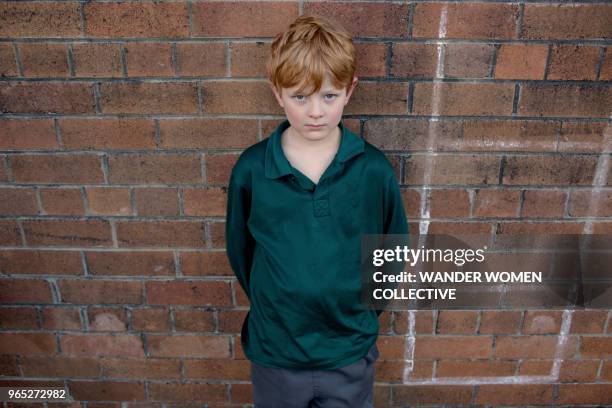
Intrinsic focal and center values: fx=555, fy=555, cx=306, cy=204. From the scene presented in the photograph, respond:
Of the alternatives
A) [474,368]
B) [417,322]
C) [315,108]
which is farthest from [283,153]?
[474,368]

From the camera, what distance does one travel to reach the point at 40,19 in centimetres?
192

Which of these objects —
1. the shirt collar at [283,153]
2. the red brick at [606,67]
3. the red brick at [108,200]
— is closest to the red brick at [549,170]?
the red brick at [606,67]

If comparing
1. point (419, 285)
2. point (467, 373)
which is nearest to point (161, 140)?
point (419, 285)

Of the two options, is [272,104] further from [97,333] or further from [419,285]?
[97,333]

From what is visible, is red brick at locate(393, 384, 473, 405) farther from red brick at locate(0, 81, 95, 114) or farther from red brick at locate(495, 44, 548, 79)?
red brick at locate(0, 81, 95, 114)

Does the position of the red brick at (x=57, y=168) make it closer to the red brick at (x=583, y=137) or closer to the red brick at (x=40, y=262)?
the red brick at (x=40, y=262)

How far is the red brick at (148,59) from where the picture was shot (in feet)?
6.35

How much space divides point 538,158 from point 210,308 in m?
1.42

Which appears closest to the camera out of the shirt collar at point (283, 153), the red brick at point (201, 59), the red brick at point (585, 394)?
the shirt collar at point (283, 153)

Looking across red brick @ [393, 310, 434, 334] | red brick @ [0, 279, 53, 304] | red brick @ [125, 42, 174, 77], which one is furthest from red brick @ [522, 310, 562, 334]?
red brick @ [0, 279, 53, 304]

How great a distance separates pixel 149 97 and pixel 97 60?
0.22 metres

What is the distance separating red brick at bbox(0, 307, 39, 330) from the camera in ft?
7.68

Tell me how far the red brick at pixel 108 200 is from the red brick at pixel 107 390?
0.81 meters

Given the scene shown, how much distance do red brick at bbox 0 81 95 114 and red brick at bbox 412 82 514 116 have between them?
1.19 meters
